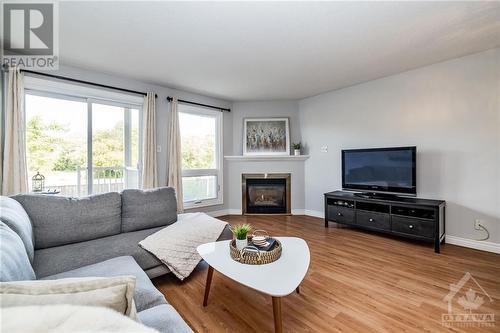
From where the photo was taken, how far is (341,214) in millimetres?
3596

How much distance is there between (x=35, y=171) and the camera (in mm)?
2826

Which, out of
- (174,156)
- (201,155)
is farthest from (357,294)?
(201,155)

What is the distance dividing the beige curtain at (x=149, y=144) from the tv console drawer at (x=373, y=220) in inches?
128

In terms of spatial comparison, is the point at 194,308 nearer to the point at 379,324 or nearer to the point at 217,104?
the point at 379,324

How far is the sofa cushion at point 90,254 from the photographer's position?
1.59 m

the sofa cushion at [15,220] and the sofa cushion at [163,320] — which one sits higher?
the sofa cushion at [15,220]

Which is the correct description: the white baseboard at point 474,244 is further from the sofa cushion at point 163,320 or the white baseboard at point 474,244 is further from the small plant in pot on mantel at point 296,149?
the sofa cushion at point 163,320

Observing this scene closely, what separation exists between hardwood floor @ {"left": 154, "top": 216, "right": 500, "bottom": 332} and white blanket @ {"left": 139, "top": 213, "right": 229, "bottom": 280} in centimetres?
18

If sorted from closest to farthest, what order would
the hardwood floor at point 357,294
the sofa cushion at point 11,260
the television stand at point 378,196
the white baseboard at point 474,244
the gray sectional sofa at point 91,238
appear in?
the sofa cushion at point 11,260
the gray sectional sofa at point 91,238
the hardwood floor at point 357,294
the white baseboard at point 474,244
the television stand at point 378,196

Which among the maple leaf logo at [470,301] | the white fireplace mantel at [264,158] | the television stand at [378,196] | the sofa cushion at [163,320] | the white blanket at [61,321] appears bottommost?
the maple leaf logo at [470,301]

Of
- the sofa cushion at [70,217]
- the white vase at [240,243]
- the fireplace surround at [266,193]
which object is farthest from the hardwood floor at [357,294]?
the fireplace surround at [266,193]

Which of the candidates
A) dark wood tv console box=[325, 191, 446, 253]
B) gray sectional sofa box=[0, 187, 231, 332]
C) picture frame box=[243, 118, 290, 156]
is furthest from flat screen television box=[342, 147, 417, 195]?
gray sectional sofa box=[0, 187, 231, 332]

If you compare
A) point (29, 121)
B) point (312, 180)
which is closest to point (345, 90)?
point (312, 180)

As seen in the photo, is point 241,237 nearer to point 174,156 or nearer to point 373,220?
point 373,220
